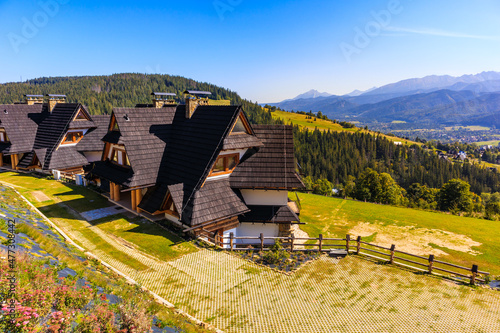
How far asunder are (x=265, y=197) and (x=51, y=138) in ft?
82.5

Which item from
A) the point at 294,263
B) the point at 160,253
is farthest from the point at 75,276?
the point at 294,263

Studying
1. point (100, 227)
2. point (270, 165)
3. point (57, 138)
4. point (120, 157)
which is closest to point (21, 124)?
point (57, 138)

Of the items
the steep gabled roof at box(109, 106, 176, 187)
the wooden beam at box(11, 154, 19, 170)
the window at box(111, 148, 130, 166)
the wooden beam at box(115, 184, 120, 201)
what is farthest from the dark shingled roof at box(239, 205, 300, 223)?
the wooden beam at box(11, 154, 19, 170)

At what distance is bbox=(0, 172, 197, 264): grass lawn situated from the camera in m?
14.2

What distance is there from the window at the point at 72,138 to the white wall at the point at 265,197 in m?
22.4

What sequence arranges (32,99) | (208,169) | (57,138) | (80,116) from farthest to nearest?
(32,99) → (80,116) → (57,138) → (208,169)

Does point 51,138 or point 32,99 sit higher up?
point 32,99

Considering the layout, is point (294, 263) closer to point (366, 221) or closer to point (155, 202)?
point (155, 202)

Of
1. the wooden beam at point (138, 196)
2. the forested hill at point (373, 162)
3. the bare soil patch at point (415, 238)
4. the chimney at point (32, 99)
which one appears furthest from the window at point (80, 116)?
the forested hill at point (373, 162)

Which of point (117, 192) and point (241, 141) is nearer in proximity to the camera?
point (241, 141)

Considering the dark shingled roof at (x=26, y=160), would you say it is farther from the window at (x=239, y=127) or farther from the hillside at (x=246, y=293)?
the window at (x=239, y=127)

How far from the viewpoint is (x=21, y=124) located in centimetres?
3114

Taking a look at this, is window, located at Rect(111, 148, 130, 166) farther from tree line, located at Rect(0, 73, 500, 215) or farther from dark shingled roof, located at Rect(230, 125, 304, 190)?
tree line, located at Rect(0, 73, 500, 215)

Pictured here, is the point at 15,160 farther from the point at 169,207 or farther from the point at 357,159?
the point at 357,159
